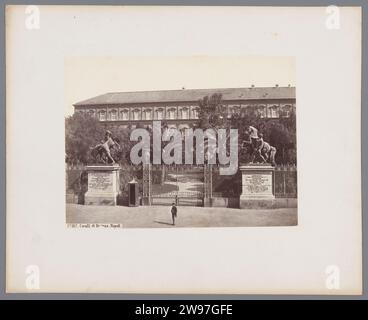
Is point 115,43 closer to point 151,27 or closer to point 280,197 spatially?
point 151,27

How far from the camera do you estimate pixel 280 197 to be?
32.5 ft

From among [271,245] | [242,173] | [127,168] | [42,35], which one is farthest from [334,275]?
[42,35]

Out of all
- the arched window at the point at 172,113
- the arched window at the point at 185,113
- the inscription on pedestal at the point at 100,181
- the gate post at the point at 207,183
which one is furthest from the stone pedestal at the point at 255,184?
the inscription on pedestal at the point at 100,181

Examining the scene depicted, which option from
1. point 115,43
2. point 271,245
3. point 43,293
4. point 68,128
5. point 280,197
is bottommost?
point 43,293

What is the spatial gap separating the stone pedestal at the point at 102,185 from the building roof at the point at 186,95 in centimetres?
117

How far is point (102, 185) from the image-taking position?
10102 mm

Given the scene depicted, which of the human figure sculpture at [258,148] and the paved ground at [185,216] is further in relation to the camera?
the human figure sculpture at [258,148]

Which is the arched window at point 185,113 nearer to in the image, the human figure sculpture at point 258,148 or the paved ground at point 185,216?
the human figure sculpture at point 258,148

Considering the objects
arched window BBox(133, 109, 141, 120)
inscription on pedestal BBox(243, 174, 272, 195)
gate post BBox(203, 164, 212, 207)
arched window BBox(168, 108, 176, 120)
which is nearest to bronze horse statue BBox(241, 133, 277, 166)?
inscription on pedestal BBox(243, 174, 272, 195)

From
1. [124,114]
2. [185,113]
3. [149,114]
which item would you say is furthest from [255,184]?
[124,114]

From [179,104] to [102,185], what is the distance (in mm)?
1987

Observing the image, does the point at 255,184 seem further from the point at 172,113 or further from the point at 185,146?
the point at 172,113

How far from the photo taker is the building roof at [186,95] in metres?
9.86

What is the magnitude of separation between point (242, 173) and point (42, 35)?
422 centimetres
